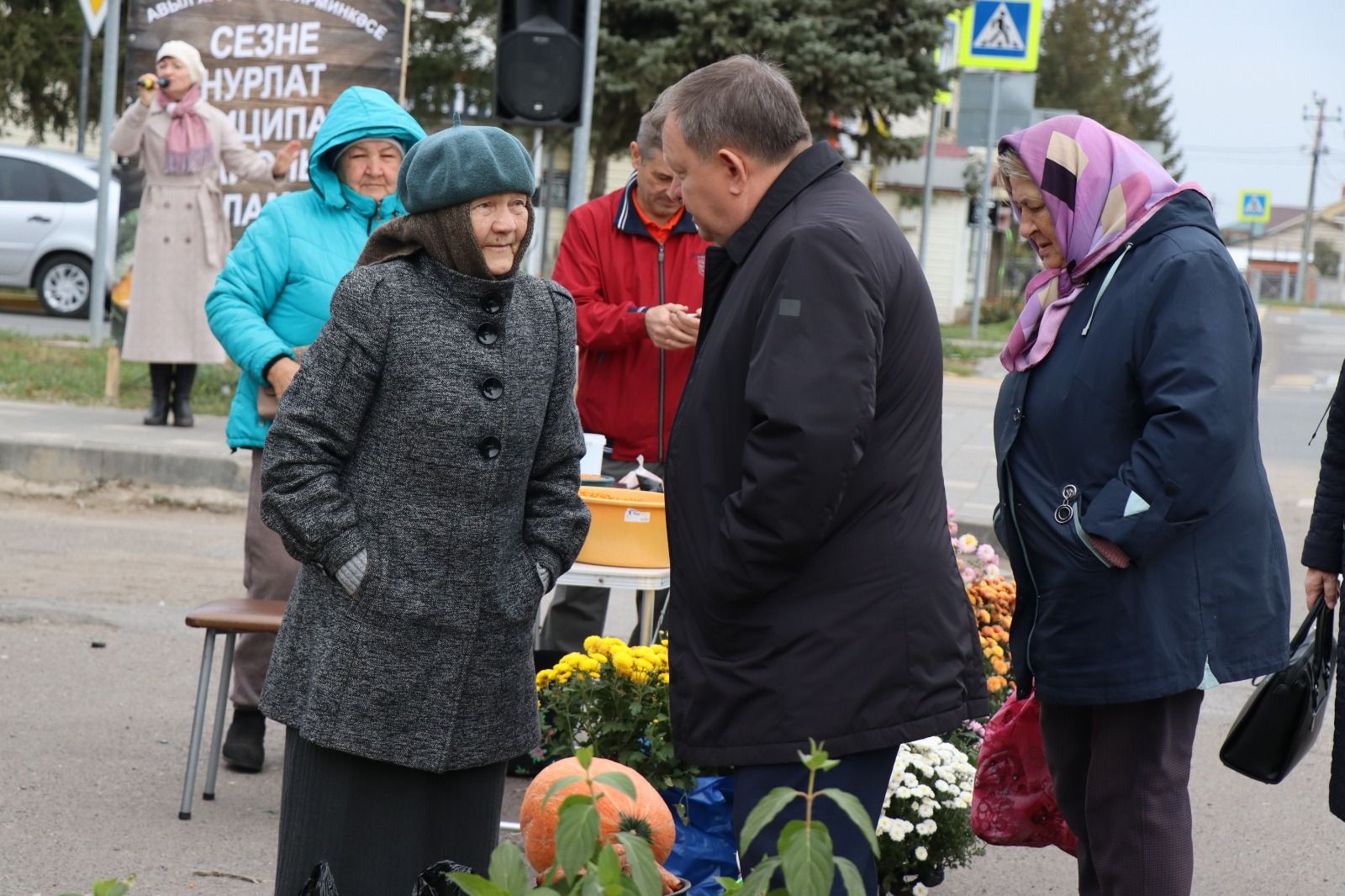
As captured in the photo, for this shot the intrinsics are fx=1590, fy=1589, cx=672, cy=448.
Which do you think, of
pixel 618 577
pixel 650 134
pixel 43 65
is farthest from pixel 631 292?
pixel 43 65

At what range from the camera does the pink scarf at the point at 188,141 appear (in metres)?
9.73

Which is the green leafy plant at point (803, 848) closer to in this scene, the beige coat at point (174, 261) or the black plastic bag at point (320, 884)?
the black plastic bag at point (320, 884)

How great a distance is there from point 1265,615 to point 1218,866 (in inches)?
72.0

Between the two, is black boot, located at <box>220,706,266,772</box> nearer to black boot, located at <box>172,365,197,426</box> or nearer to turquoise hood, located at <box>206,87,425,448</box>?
turquoise hood, located at <box>206,87,425,448</box>

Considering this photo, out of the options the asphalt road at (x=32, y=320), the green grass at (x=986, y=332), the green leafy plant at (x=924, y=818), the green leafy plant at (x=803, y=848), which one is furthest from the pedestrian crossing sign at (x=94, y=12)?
the green grass at (x=986, y=332)

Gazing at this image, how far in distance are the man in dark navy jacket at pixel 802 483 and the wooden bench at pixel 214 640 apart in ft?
6.55

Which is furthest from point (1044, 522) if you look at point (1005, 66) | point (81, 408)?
point (1005, 66)

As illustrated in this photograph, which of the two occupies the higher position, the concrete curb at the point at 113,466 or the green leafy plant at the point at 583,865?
the green leafy plant at the point at 583,865

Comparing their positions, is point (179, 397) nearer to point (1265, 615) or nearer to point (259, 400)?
point (259, 400)

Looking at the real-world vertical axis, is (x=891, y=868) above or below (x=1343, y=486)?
below

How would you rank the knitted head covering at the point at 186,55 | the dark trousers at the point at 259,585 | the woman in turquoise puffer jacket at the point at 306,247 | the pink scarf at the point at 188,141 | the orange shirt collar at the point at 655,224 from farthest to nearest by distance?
the pink scarf at the point at 188,141 → the knitted head covering at the point at 186,55 → the orange shirt collar at the point at 655,224 → the dark trousers at the point at 259,585 → the woman in turquoise puffer jacket at the point at 306,247

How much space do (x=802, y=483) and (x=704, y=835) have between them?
4.85 feet

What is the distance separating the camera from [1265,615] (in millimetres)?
3057

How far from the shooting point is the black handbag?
3336 mm
